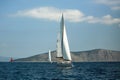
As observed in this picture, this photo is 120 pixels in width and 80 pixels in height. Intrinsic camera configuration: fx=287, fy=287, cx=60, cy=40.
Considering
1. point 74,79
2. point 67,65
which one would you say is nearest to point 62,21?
point 67,65

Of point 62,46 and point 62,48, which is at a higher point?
point 62,46

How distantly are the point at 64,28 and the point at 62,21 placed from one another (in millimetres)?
3270

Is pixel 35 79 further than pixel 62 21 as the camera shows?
No

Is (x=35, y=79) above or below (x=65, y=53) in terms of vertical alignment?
below

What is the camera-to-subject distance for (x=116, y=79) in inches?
2516

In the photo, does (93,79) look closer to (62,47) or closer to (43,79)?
(43,79)

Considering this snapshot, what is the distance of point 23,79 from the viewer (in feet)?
217

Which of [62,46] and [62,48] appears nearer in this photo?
[62,48]

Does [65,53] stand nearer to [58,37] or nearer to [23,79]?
[58,37]

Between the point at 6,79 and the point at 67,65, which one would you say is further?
the point at 67,65

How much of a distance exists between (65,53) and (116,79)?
60659mm

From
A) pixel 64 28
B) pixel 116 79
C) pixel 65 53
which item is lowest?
pixel 116 79

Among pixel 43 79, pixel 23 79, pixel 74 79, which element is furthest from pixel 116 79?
pixel 23 79

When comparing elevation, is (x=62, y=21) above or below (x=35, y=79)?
above
